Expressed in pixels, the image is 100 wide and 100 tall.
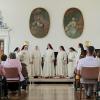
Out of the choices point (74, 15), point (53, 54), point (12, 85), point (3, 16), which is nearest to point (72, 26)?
point (74, 15)

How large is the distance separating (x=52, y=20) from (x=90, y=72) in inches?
527

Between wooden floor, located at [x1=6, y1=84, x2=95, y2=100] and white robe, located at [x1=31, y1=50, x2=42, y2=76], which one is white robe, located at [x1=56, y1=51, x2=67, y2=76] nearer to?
white robe, located at [x1=31, y1=50, x2=42, y2=76]

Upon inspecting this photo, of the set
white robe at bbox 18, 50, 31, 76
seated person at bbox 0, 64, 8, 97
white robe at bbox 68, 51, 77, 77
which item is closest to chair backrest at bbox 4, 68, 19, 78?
seated person at bbox 0, 64, 8, 97

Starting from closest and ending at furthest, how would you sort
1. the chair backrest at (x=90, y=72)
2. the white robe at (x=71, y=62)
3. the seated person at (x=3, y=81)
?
the chair backrest at (x=90, y=72), the seated person at (x=3, y=81), the white robe at (x=71, y=62)

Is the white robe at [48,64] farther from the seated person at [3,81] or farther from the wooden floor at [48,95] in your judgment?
the seated person at [3,81]

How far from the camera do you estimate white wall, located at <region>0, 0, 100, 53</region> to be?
23312mm

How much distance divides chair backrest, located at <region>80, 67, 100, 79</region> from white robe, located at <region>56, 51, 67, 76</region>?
10.9m

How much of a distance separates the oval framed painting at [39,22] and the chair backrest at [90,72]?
13092 mm

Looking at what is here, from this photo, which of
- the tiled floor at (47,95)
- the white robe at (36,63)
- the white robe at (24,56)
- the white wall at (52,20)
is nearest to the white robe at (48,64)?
the white robe at (36,63)

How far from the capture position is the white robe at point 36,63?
861 inches

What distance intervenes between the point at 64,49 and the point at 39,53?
62.2 inches

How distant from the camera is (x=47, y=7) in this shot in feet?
77.4

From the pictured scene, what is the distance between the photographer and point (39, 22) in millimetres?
23625

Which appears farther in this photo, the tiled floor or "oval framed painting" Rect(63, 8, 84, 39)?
"oval framed painting" Rect(63, 8, 84, 39)
